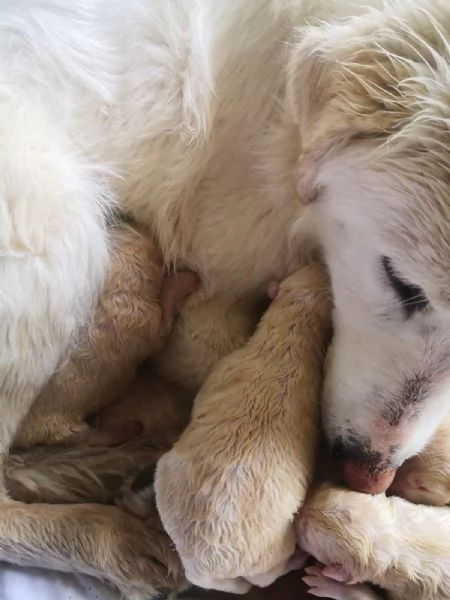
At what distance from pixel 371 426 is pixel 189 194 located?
55 centimetres

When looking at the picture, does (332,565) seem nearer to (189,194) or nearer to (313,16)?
(189,194)

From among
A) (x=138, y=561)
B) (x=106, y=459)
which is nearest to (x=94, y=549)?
(x=138, y=561)

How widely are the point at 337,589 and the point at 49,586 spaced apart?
19.7 inches

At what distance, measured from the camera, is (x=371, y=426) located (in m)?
1.22

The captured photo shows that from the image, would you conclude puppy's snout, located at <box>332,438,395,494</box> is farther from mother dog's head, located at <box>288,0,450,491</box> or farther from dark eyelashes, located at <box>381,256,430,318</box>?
dark eyelashes, located at <box>381,256,430,318</box>

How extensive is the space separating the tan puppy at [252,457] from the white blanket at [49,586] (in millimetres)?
251

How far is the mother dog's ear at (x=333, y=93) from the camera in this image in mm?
1135

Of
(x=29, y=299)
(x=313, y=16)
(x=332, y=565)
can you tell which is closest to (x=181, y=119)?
(x=313, y=16)

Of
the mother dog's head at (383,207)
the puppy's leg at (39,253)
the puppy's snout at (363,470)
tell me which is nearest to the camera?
the mother dog's head at (383,207)

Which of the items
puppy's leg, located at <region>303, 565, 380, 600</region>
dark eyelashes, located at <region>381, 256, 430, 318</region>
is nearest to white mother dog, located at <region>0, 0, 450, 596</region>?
dark eyelashes, located at <region>381, 256, 430, 318</region>

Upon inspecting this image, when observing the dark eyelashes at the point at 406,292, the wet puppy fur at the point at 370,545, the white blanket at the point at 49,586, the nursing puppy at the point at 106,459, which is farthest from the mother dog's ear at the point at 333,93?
the white blanket at the point at 49,586

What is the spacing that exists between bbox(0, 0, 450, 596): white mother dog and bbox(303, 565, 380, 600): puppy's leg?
0.16 metres

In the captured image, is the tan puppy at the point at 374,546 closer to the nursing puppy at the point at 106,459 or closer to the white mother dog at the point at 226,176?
the white mother dog at the point at 226,176

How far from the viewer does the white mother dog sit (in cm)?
116
